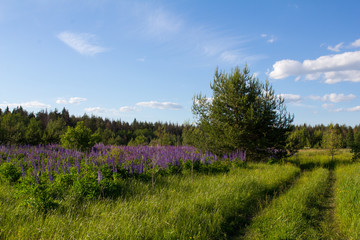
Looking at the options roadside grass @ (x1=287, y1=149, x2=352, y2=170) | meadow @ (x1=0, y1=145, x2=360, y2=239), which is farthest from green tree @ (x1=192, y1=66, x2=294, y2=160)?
meadow @ (x1=0, y1=145, x2=360, y2=239)

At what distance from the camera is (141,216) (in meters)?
4.59

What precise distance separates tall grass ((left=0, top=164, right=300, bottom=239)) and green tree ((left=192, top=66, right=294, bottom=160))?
8.19 m

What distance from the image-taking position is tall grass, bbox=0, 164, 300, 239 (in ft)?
12.5

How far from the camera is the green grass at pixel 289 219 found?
446 cm

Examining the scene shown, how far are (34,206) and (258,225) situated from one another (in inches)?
184

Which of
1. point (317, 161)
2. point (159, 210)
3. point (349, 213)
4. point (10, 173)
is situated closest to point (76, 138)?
point (10, 173)

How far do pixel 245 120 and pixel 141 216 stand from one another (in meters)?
10.8

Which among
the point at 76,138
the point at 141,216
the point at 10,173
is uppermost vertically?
the point at 76,138

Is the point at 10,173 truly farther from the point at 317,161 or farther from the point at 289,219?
the point at 317,161

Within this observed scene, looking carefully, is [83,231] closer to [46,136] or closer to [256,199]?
[256,199]

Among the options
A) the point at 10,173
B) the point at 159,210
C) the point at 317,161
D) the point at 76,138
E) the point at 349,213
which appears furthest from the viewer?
the point at 317,161

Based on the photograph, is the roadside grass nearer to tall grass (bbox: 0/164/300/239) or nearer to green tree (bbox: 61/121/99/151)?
tall grass (bbox: 0/164/300/239)

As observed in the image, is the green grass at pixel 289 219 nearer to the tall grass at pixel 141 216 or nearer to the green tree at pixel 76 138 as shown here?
the tall grass at pixel 141 216

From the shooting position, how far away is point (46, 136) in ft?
59.3
